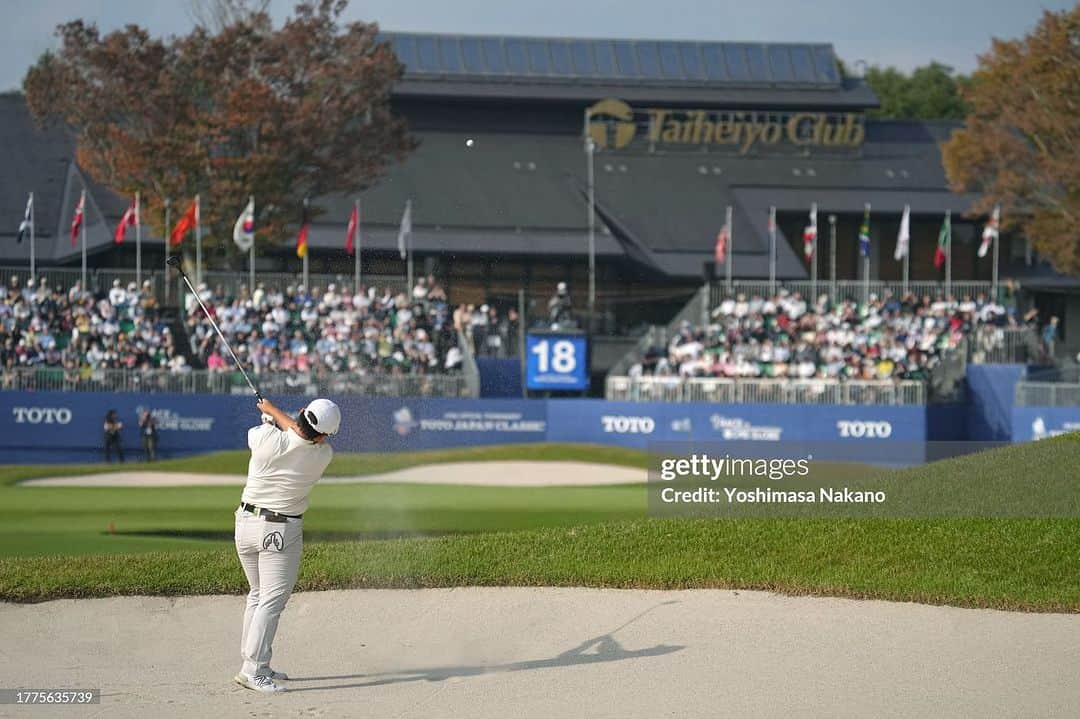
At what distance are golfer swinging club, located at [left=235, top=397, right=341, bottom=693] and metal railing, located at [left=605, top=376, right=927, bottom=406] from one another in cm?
2256

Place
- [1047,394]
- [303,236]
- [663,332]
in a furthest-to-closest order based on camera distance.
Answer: [663,332], [303,236], [1047,394]

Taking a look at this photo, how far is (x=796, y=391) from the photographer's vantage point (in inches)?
1236

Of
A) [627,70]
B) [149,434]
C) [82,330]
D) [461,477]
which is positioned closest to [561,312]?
[461,477]

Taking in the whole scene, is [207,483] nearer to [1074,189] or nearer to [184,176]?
[184,176]

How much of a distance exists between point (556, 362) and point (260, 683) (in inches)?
937

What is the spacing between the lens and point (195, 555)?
13883mm

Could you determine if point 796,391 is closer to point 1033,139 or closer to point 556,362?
point 556,362

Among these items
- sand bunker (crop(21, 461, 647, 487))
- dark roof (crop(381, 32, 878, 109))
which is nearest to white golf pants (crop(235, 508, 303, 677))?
sand bunker (crop(21, 461, 647, 487))

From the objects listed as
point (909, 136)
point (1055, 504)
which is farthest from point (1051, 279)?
point (1055, 504)

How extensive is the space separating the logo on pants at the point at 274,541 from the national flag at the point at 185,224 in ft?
89.3

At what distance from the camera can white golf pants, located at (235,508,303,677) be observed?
9.63 meters

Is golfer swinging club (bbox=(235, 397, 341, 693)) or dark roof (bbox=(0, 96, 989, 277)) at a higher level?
dark roof (bbox=(0, 96, 989, 277))

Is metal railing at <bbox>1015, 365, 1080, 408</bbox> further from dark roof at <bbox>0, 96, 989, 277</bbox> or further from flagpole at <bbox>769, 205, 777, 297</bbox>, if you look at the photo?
dark roof at <bbox>0, 96, 989, 277</bbox>

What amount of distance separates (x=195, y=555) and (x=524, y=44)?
3849 centimetres
